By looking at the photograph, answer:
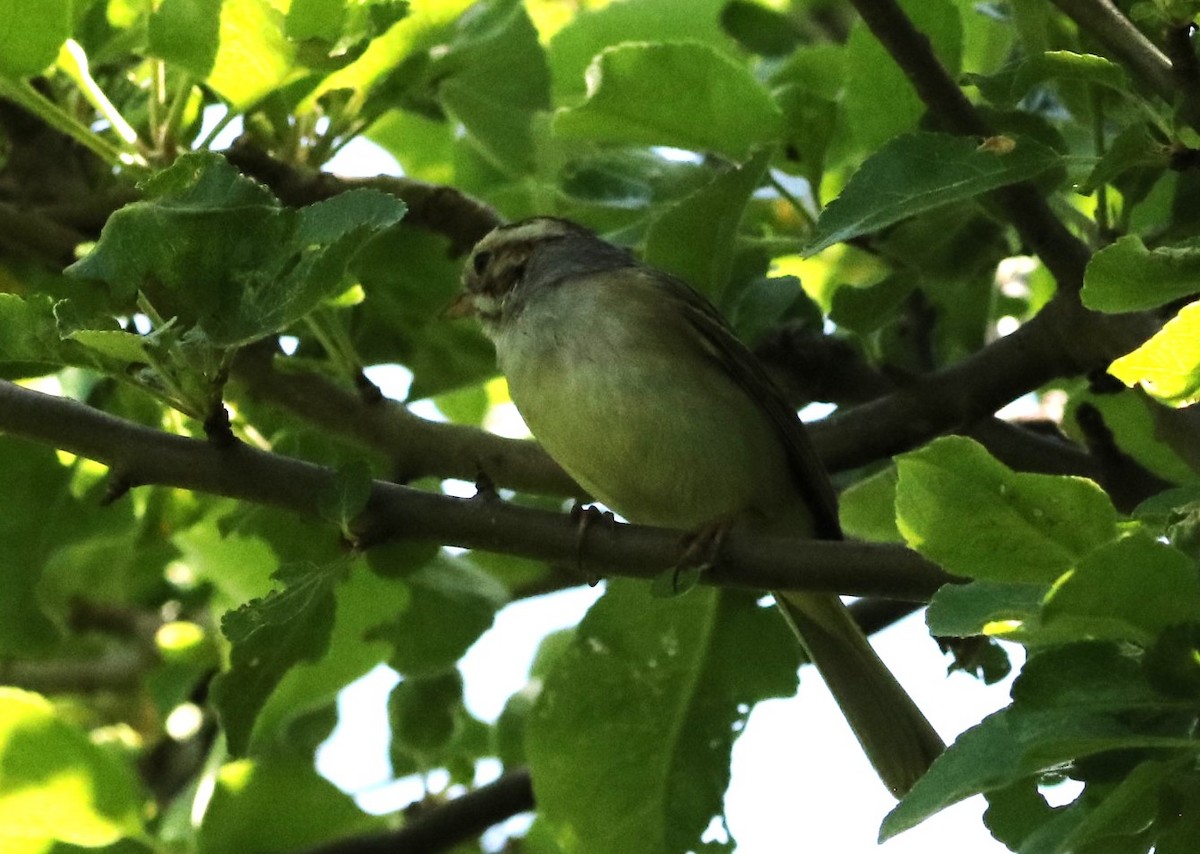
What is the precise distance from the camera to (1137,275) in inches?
79.5

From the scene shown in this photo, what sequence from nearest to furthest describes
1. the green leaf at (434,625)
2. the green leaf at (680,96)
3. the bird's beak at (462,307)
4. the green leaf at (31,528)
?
the green leaf at (680,96), the green leaf at (31,528), the green leaf at (434,625), the bird's beak at (462,307)

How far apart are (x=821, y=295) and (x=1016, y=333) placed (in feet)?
4.58

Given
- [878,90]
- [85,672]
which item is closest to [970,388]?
[878,90]

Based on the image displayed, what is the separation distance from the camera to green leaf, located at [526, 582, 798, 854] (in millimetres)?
3492

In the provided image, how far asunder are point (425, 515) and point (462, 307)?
153 cm

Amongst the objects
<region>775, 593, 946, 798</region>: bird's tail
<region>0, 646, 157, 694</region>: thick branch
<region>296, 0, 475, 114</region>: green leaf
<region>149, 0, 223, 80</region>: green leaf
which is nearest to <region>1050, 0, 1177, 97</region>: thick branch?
<region>296, 0, 475, 114</region>: green leaf

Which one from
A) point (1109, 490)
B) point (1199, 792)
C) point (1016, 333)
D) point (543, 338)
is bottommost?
point (1199, 792)

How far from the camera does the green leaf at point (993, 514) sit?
1.92m

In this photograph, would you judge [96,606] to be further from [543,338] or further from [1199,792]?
[1199,792]

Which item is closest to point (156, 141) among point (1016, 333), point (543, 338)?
point (543, 338)

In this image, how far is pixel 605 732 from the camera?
3.55m

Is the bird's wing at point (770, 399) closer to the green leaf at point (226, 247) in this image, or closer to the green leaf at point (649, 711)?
the green leaf at point (649, 711)

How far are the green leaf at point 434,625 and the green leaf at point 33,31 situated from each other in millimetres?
1353

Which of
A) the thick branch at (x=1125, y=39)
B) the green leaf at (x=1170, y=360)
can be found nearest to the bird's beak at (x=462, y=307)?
the thick branch at (x=1125, y=39)
